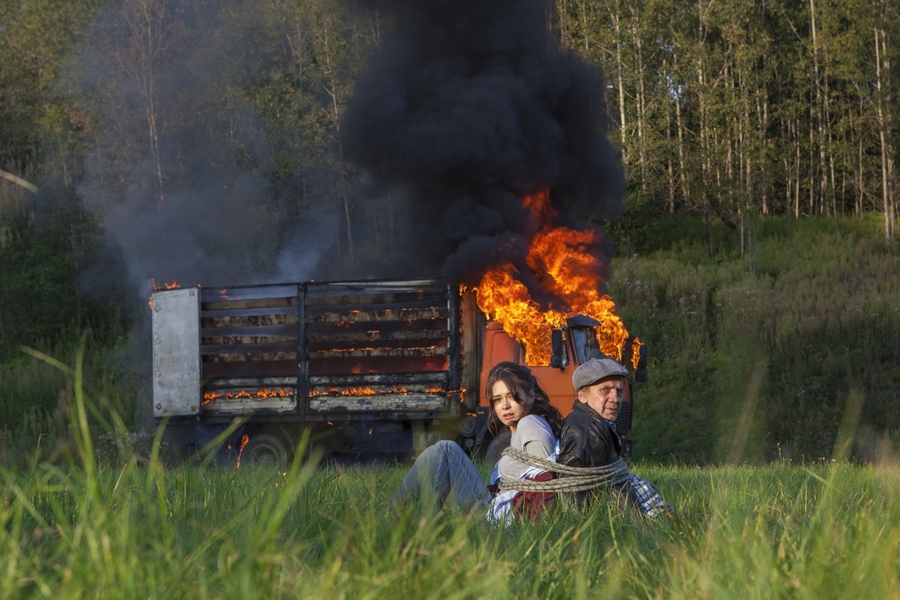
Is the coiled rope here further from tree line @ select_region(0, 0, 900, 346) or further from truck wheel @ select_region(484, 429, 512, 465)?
tree line @ select_region(0, 0, 900, 346)

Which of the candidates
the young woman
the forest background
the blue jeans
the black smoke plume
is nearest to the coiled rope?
the young woman

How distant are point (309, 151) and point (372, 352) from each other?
60.6 ft

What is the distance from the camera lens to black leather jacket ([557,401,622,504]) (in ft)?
15.6

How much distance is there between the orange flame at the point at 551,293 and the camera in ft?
44.2

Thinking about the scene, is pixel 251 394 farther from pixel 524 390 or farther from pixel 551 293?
pixel 524 390

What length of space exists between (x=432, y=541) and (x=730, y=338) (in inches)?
783

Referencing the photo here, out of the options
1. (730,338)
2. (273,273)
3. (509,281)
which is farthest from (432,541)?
(273,273)

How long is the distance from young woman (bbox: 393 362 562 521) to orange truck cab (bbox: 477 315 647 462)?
243 inches

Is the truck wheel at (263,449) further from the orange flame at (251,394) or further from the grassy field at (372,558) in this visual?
the grassy field at (372,558)

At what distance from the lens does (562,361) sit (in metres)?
13.0

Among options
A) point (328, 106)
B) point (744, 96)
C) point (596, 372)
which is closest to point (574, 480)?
point (596, 372)

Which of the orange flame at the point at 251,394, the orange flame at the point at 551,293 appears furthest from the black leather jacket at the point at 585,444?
the orange flame at the point at 251,394

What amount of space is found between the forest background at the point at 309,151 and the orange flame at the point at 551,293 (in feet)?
26.7

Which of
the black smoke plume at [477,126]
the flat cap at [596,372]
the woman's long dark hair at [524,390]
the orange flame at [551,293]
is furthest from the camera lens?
the black smoke plume at [477,126]
